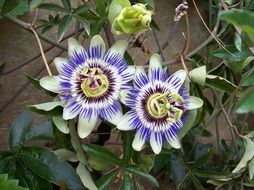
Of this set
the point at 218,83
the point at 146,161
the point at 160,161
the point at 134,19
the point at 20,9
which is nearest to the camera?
the point at 134,19

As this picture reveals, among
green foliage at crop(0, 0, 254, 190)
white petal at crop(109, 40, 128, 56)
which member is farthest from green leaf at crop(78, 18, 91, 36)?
white petal at crop(109, 40, 128, 56)

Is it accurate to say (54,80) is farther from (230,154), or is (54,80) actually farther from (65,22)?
(230,154)

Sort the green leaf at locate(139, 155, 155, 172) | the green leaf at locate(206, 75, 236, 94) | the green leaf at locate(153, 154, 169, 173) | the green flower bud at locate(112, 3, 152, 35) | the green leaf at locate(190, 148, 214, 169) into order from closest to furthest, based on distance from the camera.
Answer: the green flower bud at locate(112, 3, 152, 35), the green leaf at locate(206, 75, 236, 94), the green leaf at locate(139, 155, 155, 172), the green leaf at locate(190, 148, 214, 169), the green leaf at locate(153, 154, 169, 173)

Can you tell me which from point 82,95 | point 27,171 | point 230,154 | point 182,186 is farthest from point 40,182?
point 230,154

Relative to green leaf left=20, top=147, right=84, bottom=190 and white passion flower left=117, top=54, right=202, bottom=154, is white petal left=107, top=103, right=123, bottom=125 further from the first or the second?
green leaf left=20, top=147, right=84, bottom=190

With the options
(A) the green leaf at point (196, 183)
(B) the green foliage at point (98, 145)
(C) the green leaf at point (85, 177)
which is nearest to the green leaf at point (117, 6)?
(B) the green foliage at point (98, 145)

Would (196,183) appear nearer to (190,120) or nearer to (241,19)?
(190,120)

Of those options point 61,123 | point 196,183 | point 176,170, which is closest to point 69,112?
point 61,123

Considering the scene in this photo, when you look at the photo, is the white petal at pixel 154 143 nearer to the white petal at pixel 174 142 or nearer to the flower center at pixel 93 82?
the white petal at pixel 174 142
